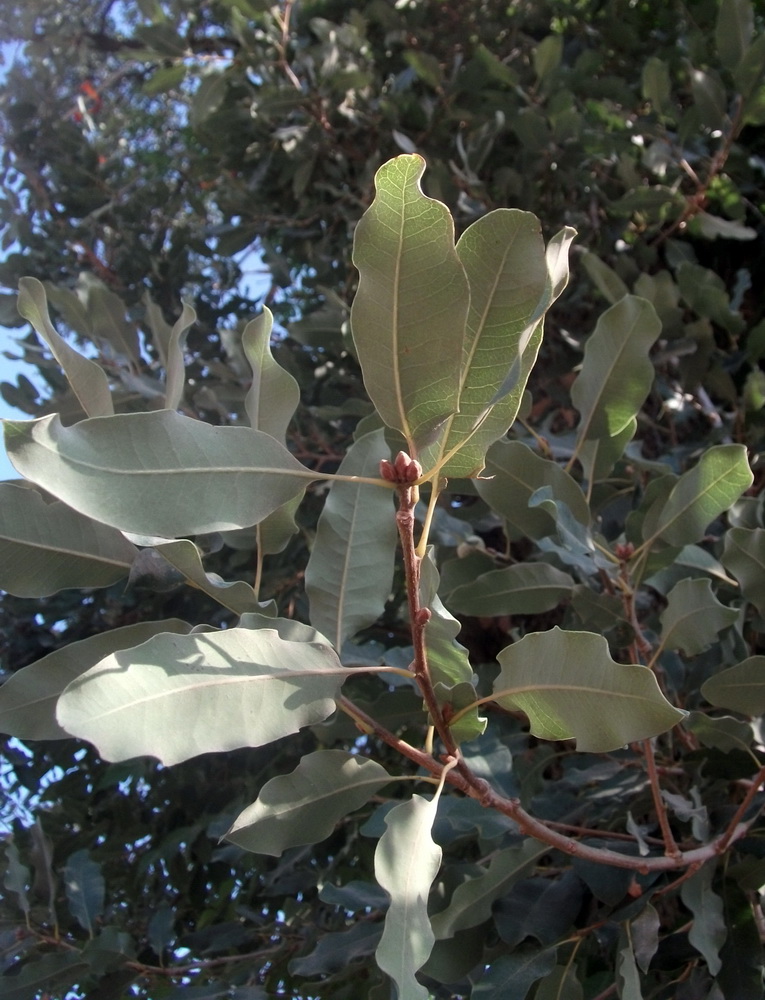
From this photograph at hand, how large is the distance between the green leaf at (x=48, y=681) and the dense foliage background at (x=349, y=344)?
0.07 m

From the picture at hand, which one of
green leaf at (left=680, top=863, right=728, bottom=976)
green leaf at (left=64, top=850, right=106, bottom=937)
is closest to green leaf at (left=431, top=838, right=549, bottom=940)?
green leaf at (left=680, top=863, right=728, bottom=976)

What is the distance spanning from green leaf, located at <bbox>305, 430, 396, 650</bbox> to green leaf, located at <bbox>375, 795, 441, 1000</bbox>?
218 millimetres

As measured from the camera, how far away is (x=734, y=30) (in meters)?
2.05

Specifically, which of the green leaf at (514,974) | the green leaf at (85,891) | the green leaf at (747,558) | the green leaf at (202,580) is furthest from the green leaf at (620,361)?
the green leaf at (85,891)

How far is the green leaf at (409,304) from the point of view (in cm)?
65

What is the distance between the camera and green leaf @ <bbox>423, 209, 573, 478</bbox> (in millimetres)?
702

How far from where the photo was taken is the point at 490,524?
1.71m

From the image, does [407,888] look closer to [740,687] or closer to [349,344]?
[740,687]

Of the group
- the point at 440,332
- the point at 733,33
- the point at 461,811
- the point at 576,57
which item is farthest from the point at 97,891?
the point at 576,57

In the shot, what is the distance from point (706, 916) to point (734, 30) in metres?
1.88

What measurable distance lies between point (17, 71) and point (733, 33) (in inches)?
95.1

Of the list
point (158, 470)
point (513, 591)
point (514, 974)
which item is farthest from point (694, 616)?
point (158, 470)

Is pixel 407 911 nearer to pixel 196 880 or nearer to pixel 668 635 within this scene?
A: pixel 668 635

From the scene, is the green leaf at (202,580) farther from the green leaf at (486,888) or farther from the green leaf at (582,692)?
Answer: the green leaf at (486,888)
